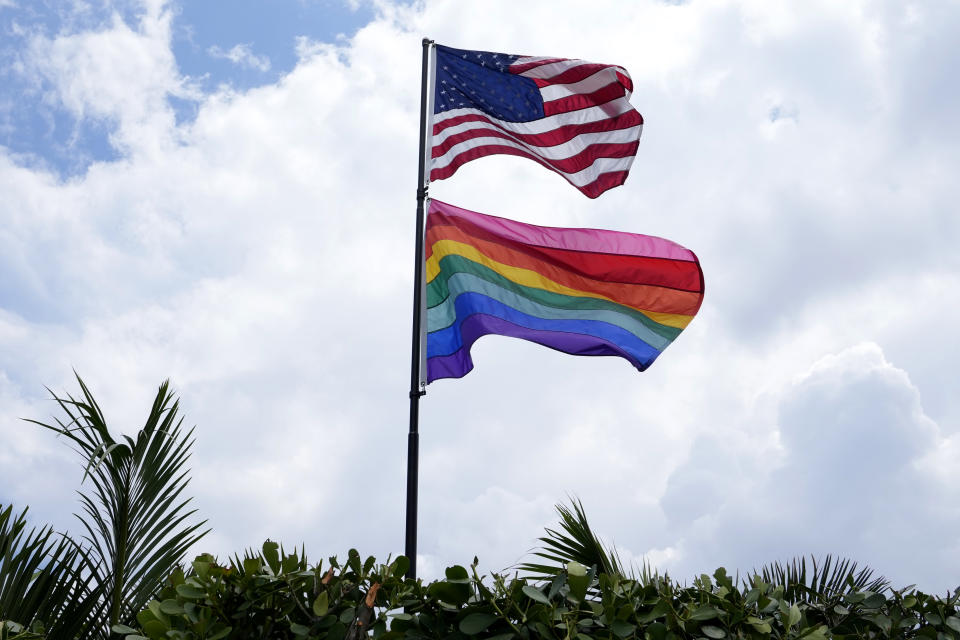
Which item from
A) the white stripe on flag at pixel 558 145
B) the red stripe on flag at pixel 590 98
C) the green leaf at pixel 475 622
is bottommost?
the green leaf at pixel 475 622

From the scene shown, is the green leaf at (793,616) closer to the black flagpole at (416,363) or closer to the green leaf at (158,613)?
the green leaf at (158,613)

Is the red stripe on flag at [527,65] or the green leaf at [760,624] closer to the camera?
the green leaf at [760,624]

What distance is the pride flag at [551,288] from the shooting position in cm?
719

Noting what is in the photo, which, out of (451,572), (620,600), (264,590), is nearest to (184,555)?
(264,590)

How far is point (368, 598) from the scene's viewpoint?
126 inches

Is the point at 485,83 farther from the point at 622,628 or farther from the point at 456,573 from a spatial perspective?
the point at 622,628

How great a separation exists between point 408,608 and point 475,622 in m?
0.28

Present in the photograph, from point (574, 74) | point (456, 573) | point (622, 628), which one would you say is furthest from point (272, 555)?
point (574, 74)

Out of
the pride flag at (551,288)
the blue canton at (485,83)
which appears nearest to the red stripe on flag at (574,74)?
the blue canton at (485,83)

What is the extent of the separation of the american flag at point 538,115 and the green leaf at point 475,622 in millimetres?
4951

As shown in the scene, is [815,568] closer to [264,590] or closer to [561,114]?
[264,590]

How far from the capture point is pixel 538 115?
8289mm

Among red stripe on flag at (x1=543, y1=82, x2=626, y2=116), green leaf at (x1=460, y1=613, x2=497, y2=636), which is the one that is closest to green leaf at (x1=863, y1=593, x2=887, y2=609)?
green leaf at (x1=460, y1=613, x2=497, y2=636)

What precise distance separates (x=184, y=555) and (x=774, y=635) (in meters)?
3.14
